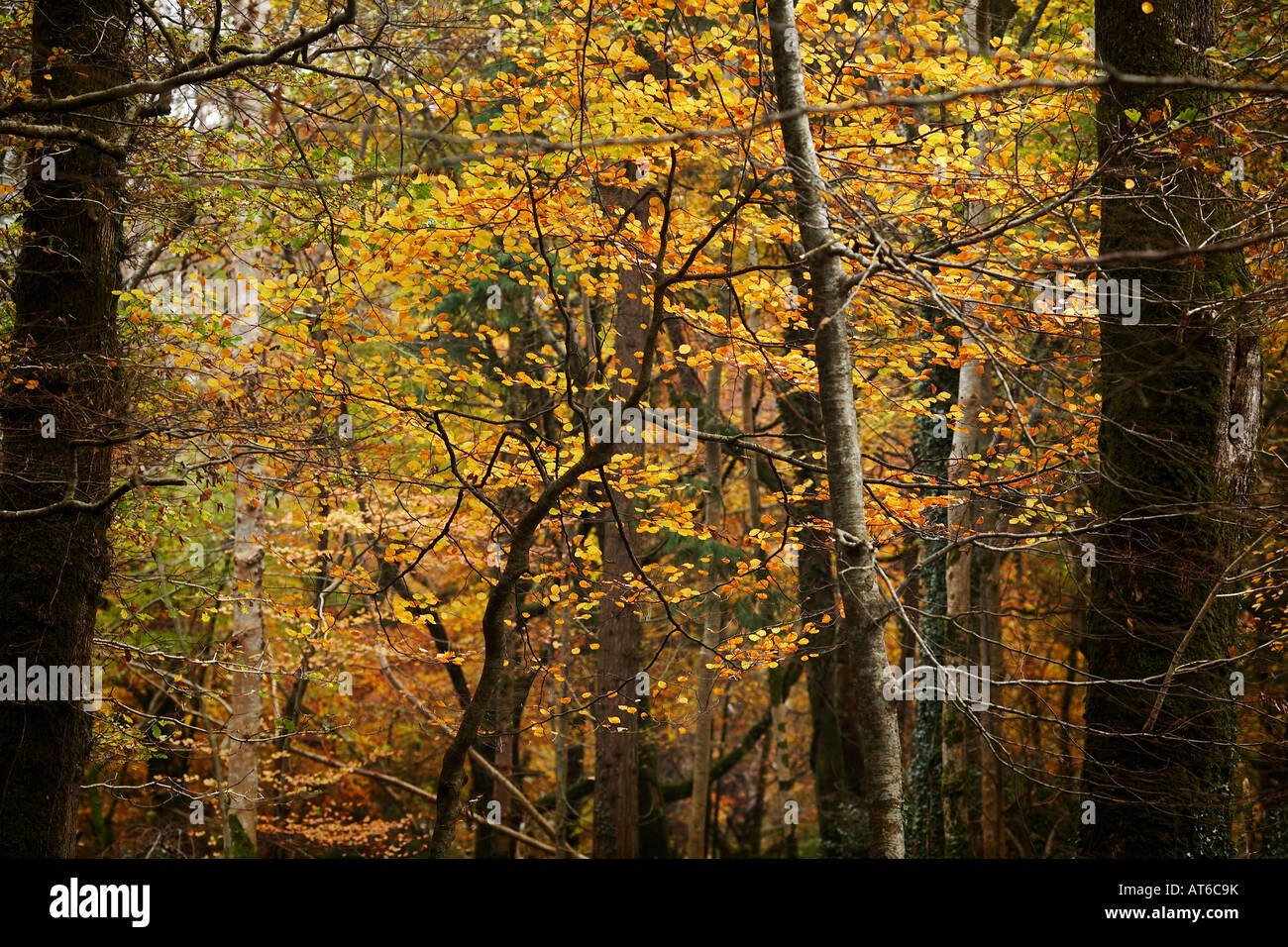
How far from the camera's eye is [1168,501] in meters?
4.91

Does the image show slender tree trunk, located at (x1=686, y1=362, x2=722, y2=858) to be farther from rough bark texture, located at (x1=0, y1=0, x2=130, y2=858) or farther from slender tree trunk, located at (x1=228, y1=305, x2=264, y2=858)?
rough bark texture, located at (x1=0, y1=0, x2=130, y2=858)

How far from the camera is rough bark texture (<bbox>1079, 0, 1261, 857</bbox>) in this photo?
492cm

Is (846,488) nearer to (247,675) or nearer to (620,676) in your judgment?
(620,676)

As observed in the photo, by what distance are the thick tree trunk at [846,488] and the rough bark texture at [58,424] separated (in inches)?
150

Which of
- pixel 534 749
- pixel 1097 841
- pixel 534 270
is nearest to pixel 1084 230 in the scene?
pixel 534 270

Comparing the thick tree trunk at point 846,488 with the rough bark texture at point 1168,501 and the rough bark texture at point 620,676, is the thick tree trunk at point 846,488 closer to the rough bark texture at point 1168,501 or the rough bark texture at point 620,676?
the rough bark texture at point 1168,501

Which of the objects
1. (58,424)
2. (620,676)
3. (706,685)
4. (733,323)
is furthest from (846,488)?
(706,685)

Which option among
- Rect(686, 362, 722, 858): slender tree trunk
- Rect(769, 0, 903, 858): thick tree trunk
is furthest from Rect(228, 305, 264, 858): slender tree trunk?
Rect(769, 0, 903, 858): thick tree trunk

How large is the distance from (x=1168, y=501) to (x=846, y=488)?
1778 millimetres

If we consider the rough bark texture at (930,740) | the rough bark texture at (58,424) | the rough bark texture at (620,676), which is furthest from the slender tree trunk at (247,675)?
the rough bark texture at (930,740)

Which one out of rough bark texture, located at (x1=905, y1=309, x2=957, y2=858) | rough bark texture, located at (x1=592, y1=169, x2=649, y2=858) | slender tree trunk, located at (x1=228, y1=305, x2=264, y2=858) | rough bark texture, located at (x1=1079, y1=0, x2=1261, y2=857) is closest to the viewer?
rough bark texture, located at (x1=1079, y1=0, x2=1261, y2=857)

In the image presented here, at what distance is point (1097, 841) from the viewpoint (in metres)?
5.27

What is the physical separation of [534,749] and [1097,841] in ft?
56.3

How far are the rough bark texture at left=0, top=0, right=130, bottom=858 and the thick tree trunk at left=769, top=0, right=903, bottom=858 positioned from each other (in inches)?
150
